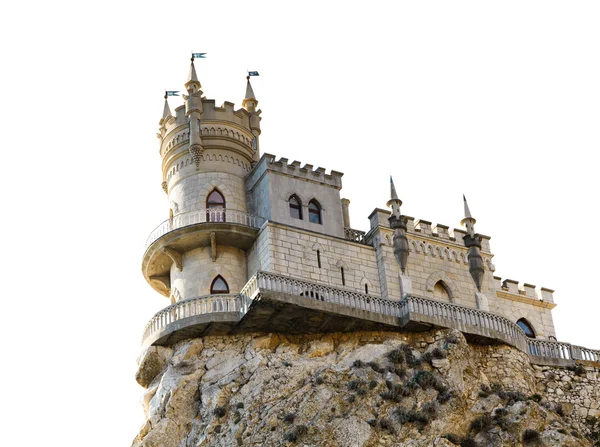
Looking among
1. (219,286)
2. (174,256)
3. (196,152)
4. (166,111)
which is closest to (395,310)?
(219,286)

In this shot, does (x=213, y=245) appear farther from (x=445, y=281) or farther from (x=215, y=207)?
(x=445, y=281)

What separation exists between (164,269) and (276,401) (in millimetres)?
A: 8358

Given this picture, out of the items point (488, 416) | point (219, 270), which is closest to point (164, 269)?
point (219, 270)

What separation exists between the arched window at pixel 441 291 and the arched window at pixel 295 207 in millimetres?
5956

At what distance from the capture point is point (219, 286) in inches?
1590

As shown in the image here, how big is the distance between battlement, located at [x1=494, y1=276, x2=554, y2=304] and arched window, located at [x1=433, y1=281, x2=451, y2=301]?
3083 millimetres

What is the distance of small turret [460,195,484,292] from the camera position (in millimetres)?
43656

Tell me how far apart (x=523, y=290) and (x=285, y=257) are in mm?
11608

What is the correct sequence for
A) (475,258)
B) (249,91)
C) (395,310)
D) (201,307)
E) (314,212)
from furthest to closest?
1. (249,91)
2. (475,258)
3. (314,212)
4. (395,310)
5. (201,307)

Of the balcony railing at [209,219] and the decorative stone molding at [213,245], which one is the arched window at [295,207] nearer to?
the balcony railing at [209,219]

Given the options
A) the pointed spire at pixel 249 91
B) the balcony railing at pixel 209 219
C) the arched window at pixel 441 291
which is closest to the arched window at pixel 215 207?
the balcony railing at pixel 209 219

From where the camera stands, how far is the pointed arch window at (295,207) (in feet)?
138

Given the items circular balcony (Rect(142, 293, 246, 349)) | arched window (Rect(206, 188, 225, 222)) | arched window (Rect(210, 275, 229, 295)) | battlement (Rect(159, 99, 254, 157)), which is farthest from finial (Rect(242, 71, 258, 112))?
circular balcony (Rect(142, 293, 246, 349))

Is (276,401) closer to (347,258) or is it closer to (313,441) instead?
(313,441)
